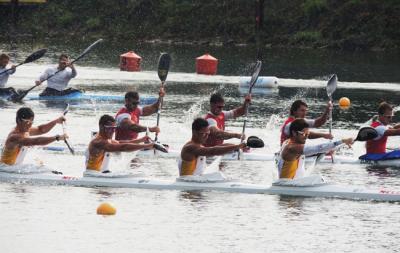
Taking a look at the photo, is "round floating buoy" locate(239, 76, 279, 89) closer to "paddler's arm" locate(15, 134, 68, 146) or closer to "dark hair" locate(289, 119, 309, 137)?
"paddler's arm" locate(15, 134, 68, 146)

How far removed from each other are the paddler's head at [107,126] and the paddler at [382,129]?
6.63 metres

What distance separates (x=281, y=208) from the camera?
22.0 meters

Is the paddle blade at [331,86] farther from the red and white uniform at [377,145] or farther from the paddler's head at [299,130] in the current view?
the paddler's head at [299,130]

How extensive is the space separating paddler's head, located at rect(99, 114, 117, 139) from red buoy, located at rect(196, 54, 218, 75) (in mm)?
26909

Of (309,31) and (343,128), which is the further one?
(309,31)

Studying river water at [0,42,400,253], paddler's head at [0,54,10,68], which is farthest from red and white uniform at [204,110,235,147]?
paddler's head at [0,54,10,68]

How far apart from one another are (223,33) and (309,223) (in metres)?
48.9

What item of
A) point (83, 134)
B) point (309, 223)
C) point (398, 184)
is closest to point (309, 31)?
point (83, 134)

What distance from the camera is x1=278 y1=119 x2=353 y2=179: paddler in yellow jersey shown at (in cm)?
2203

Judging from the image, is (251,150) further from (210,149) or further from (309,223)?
(309,223)

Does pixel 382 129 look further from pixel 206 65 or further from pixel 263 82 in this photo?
pixel 206 65

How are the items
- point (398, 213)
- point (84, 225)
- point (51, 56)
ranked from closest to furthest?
1. point (84, 225)
2. point (398, 213)
3. point (51, 56)

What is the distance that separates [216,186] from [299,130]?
6.78 feet

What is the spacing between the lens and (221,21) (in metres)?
69.1
